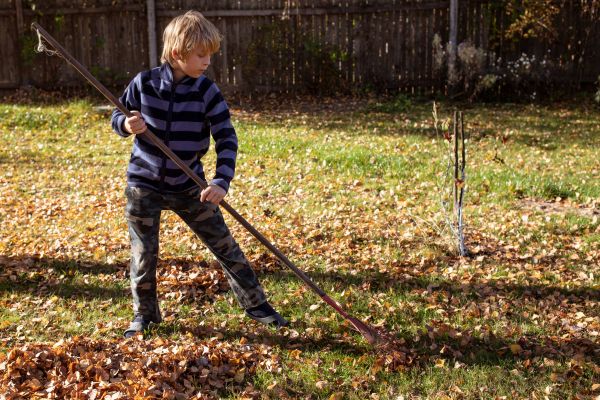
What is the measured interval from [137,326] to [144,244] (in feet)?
1.78

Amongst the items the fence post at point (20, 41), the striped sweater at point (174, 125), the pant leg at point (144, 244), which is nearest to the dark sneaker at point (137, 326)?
the pant leg at point (144, 244)

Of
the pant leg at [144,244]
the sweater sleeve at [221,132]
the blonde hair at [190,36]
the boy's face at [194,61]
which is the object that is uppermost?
the blonde hair at [190,36]

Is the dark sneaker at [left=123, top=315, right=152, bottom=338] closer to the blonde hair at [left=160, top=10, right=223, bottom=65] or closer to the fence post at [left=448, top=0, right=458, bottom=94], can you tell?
the blonde hair at [left=160, top=10, right=223, bottom=65]

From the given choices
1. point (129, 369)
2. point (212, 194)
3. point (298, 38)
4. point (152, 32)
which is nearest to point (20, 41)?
point (152, 32)

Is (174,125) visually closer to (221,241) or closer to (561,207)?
(221,241)

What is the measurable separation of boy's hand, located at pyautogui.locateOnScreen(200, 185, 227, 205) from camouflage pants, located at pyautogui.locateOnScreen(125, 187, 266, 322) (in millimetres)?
259

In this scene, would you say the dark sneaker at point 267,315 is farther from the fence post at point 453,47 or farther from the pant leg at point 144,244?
the fence post at point 453,47

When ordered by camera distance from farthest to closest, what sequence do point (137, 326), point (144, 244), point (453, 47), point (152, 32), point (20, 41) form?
point (20, 41)
point (152, 32)
point (453, 47)
point (137, 326)
point (144, 244)

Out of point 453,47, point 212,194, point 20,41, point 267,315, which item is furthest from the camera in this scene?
point 20,41

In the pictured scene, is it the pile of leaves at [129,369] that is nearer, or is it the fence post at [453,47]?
the pile of leaves at [129,369]

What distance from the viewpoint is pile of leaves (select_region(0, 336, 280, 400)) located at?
358cm

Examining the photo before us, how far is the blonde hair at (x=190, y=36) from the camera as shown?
12.3 ft

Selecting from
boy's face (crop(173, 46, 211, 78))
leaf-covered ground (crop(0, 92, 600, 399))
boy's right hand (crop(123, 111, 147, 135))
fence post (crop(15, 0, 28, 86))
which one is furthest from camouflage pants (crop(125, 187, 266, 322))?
fence post (crop(15, 0, 28, 86))

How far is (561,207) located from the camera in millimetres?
6785
